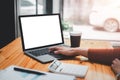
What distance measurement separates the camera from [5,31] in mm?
2434

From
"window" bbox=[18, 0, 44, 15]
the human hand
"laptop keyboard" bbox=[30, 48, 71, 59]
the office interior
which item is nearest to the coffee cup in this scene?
Answer: "laptop keyboard" bbox=[30, 48, 71, 59]

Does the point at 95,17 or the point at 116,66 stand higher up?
the point at 95,17

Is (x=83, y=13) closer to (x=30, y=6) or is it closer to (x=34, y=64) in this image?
(x=30, y=6)

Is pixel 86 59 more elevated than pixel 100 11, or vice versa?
pixel 100 11

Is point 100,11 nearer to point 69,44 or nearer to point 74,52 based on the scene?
point 69,44

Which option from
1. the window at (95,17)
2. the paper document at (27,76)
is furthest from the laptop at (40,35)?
the window at (95,17)

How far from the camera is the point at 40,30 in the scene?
179cm

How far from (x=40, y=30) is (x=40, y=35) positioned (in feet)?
0.13

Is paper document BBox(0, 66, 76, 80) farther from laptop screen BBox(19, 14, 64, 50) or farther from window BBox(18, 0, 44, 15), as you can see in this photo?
window BBox(18, 0, 44, 15)

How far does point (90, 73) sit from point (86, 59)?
0.90 feet

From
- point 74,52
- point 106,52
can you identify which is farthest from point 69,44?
A: point 106,52

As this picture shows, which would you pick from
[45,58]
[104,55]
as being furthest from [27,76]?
[104,55]

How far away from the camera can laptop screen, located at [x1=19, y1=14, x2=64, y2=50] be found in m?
1.69

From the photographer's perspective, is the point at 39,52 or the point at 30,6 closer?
the point at 39,52
